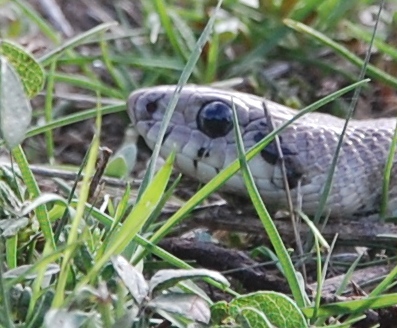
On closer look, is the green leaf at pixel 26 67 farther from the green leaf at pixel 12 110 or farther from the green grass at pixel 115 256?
the green leaf at pixel 12 110

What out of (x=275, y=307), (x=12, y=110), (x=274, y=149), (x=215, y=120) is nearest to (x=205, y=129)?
(x=215, y=120)

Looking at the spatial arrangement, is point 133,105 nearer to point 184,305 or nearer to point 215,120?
point 215,120

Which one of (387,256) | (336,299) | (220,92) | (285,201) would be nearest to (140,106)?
(220,92)

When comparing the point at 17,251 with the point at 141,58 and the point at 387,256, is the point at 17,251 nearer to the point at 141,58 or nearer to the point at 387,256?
the point at 387,256

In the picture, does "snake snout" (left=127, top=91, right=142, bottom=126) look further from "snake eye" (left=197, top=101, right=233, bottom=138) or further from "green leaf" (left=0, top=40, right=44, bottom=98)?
"green leaf" (left=0, top=40, right=44, bottom=98)

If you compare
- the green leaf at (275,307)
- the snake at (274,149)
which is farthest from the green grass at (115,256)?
the snake at (274,149)

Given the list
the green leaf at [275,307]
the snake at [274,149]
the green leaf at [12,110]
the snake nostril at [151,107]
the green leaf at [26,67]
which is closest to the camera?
the green leaf at [12,110]

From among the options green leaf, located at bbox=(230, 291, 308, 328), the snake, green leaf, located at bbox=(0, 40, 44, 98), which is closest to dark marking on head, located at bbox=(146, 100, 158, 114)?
the snake
